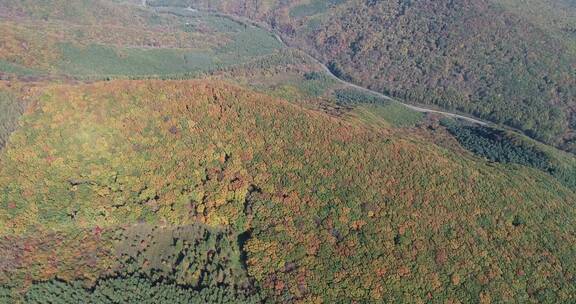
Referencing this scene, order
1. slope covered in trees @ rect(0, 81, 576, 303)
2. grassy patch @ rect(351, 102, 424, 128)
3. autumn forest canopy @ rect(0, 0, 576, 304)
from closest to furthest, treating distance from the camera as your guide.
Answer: autumn forest canopy @ rect(0, 0, 576, 304)
slope covered in trees @ rect(0, 81, 576, 303)
grassy patch @ rect(351, 102, 424, 128)

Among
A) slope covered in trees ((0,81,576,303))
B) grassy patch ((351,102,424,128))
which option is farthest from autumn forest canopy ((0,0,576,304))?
grassy patch ((351,102,424,128))

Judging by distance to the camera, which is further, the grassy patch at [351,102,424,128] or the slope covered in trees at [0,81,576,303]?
the grassy patch at [351,102,424,128]

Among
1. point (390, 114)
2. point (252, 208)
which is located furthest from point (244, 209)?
point (390, 114)

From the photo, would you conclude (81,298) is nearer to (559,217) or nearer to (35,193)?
(35,193)

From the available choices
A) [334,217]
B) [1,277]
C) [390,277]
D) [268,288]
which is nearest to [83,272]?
[1,277]

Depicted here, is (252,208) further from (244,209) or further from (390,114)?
(390,114)

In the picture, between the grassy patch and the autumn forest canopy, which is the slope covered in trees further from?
the grassy patch

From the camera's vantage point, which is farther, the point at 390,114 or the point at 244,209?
the point at 390,114

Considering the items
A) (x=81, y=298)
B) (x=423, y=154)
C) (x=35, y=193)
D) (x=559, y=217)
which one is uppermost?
(x=423, y=154)
